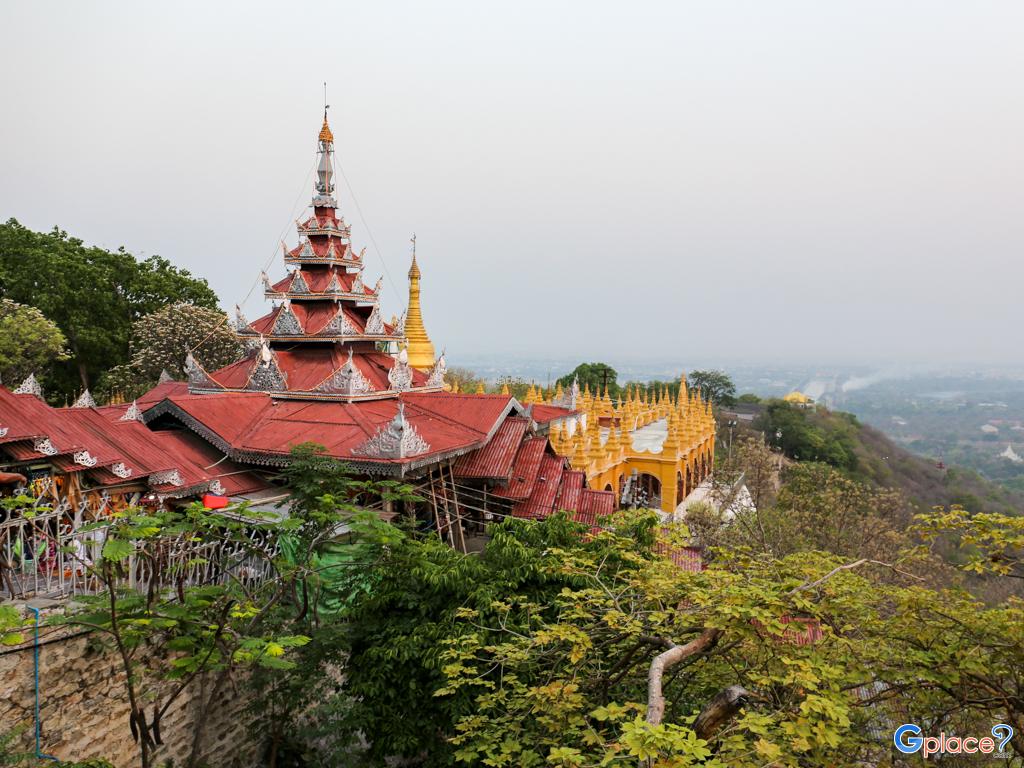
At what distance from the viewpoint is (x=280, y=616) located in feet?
27.7

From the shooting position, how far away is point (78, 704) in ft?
24.0

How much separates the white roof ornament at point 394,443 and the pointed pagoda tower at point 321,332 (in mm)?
3311

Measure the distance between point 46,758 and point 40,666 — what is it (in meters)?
1.12

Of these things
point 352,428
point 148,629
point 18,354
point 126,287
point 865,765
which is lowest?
point 865,765

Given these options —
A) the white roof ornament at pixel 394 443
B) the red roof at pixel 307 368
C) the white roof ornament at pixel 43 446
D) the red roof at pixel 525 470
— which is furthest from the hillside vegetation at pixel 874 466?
the white roof ornament at pixel 43 446

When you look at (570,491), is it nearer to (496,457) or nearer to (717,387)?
(496,457)

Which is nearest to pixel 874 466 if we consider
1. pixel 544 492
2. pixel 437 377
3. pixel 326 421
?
pixel 437 377

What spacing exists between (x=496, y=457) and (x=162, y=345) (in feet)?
69.0

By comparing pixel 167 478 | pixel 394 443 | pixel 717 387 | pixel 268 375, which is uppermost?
pixel 268 375

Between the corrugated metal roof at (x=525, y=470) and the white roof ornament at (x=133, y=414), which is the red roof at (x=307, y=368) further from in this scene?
the corrugated metal roof at (x=525, y=470)

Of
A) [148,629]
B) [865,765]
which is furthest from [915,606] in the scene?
[148,629]

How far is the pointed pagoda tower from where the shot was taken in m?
15.8

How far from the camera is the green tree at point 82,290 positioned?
93.6 feet

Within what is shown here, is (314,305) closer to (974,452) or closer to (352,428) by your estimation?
(352,428)
